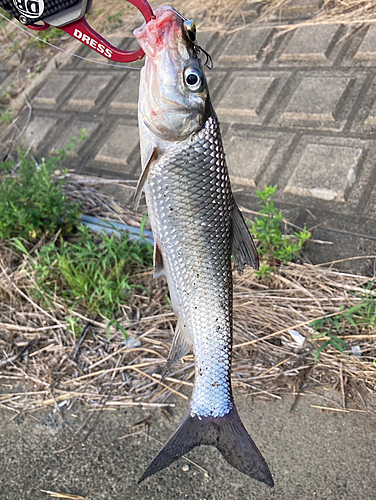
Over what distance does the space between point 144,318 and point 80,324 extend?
40cm

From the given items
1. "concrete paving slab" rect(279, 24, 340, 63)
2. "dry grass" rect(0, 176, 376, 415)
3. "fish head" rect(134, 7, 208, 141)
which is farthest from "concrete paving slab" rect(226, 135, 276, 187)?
"fish head" rect(134, 7, 208, 141)

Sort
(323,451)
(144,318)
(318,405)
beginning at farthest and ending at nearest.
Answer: (144,318) < (318,405) < (323,451)

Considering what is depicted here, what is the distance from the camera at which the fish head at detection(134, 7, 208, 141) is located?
4.83 ft

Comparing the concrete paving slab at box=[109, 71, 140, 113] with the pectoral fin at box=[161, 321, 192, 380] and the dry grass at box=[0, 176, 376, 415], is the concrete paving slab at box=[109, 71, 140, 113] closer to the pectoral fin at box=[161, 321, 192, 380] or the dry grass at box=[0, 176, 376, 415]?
the dry grass at box=[0, 176, 376, 415]

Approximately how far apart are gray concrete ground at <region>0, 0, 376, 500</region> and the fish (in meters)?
0.62

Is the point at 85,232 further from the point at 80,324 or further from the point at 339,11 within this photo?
the point at 339,11

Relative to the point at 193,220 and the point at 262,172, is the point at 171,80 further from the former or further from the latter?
the point at 262,172

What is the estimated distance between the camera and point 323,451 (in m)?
2.29

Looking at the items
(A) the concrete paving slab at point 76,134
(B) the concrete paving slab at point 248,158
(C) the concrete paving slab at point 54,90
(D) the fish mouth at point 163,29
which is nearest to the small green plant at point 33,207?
(A) the concrete paving slab at point 76,134

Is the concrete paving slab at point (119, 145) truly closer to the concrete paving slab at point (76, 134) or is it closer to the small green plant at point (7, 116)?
the concrete paving slab at point (76, 134)

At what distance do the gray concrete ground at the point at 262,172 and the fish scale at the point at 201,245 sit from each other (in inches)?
28.6

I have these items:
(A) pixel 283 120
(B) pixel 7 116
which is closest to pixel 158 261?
(A) pixel 283 120

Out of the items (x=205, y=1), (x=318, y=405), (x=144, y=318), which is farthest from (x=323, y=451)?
(x=205, y=1)

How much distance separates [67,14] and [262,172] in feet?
7.51
